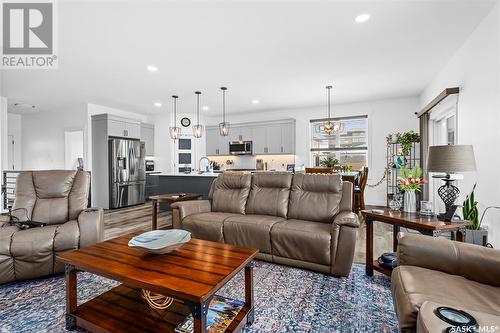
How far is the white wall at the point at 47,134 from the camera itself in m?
Answer: 6.67

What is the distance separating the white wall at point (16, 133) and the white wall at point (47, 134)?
9 centimetres

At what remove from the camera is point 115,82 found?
4789 mm

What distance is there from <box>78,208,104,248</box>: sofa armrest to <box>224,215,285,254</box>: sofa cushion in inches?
52.3

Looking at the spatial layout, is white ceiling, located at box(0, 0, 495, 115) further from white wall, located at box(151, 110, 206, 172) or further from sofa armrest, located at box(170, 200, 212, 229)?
sofa armrest, located at box(170, 200, 212, 229)

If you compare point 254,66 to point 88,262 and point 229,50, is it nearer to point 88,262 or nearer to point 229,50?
point 229,50

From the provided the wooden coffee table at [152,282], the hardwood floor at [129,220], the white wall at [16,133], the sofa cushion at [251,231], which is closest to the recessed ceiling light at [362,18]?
the sofa cushion at [251,231]

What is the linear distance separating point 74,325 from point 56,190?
1.79 metres

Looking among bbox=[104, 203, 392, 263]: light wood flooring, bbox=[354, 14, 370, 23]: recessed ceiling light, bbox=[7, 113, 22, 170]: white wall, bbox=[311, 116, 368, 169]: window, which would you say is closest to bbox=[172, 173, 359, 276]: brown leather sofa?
bbox=[104, 203, 392, 263]: light wood flooring

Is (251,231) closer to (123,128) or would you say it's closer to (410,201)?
(410,201)

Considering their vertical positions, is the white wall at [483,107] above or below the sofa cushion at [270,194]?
above

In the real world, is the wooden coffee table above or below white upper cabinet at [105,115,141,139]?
below

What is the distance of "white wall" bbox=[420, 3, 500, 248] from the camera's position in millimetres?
2424

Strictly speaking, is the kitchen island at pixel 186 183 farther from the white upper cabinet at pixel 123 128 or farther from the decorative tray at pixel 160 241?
the decorative tray at pixel 160 241

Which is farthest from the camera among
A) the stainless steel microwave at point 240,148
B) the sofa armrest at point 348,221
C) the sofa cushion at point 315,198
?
the stainless steel microwave at point 240,148
